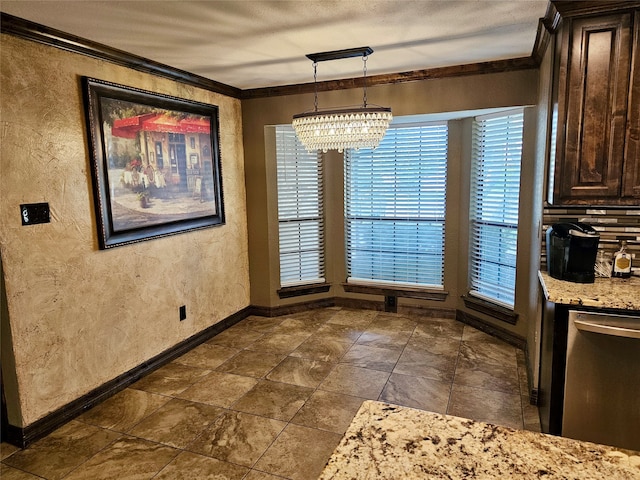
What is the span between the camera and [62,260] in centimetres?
263

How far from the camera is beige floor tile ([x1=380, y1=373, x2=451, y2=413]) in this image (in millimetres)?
2854

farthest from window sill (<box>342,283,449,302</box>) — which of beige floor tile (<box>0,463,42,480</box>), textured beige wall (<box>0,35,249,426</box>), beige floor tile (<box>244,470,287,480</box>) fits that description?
beige floor tile (<box>0,463,42,480</box>)

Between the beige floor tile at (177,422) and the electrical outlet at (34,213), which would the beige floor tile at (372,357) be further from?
the electrical outlet at (34,213)

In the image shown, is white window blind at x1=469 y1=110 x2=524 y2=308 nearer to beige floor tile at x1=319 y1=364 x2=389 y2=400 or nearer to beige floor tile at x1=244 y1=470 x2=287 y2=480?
beige floor tile at x1=319 y1=364 x2=389 y2=400

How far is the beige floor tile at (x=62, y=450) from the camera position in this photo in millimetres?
2301

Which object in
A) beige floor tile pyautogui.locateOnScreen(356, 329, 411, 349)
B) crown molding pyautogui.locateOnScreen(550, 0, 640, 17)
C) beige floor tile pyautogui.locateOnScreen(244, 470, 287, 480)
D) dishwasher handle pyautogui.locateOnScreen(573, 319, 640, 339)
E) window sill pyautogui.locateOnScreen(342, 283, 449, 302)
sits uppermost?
crown molding pyautogui.locateOnScreen(550, 0, 640, 17)

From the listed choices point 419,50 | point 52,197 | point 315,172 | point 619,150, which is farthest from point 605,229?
point 52,197

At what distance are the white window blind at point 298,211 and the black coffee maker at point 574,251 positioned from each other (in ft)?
8.85

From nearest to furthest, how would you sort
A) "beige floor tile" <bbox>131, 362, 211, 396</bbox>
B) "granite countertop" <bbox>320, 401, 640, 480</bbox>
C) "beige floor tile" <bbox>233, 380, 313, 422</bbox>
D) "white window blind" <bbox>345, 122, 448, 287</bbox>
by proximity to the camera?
"granite countertop" <bbox>320, 401, 640, 480</bbox>, "beige floor tile" <bbox>233, 380, 313, 422</bbox>, "beige floor tile" <bbox>131, 362, 211, 396</bbox>, "white window blind" <bbox>345, 122, 448, 287</bbox>

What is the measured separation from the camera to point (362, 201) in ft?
15.5

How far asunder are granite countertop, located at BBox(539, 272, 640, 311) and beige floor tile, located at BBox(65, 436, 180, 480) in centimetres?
231

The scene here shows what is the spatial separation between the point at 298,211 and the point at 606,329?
3.22 m

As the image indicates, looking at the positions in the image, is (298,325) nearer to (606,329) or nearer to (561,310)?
(561,310)

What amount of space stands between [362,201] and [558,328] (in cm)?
281
